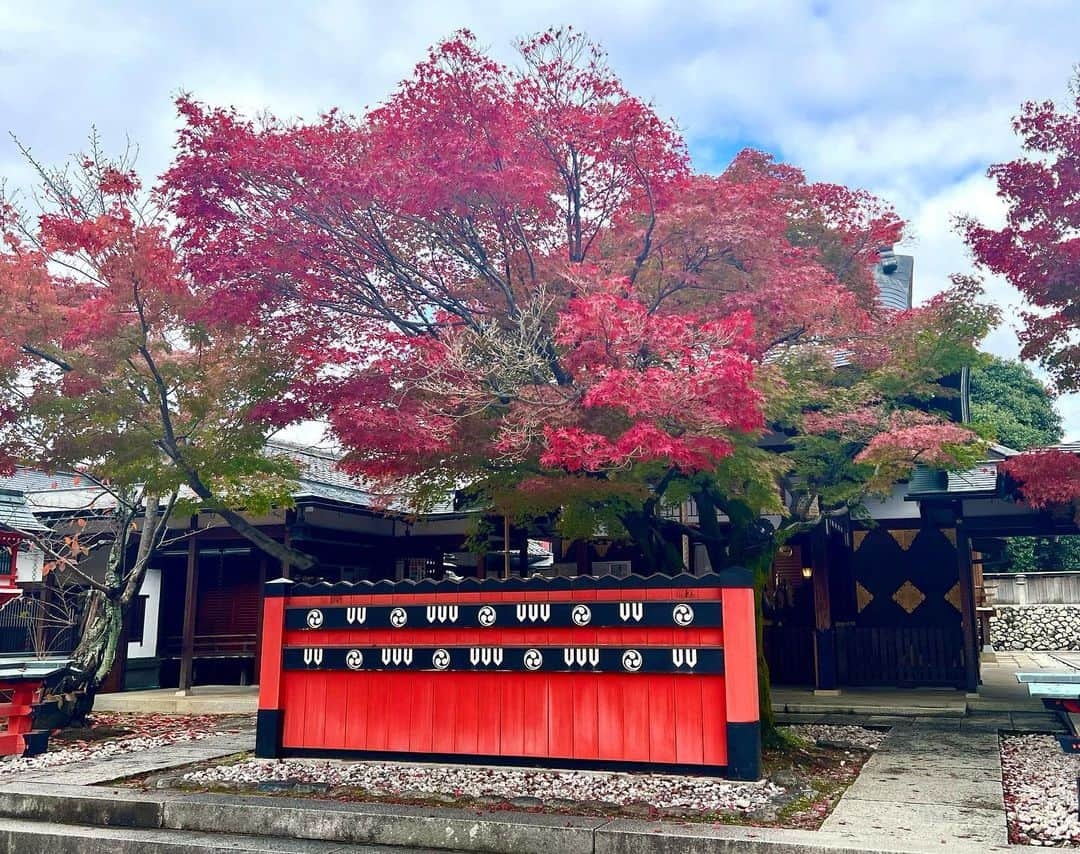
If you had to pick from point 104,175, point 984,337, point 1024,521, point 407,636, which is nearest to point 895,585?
point 1024,521

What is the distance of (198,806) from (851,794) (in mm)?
5040

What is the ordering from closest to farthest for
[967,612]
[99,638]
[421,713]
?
[421,713] < [99,638] < [967,612]

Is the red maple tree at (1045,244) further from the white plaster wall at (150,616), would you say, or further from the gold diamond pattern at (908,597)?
the white plaster wall at (150,616)

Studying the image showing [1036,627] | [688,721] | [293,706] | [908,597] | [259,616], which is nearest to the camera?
[688,721]

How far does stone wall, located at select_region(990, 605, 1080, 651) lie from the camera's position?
27109mm

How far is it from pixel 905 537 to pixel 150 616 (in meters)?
14.0

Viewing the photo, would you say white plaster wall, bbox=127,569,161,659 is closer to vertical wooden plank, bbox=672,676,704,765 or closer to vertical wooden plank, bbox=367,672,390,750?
vertical wooden plank, bbox=367,672,390,750

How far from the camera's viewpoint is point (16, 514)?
41.7ft

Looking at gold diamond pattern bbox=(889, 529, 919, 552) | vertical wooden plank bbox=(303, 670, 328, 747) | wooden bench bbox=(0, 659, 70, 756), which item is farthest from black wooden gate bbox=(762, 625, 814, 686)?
wooden bench bbox=(0, 659, 70, 756)

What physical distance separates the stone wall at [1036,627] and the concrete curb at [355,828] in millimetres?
24659

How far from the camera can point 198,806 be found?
278 inches

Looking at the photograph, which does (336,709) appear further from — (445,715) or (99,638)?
(99,638)

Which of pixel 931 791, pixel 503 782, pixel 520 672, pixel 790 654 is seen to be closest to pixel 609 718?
pixel 520 672

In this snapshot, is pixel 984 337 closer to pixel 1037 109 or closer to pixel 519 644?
pixel 1037 109
